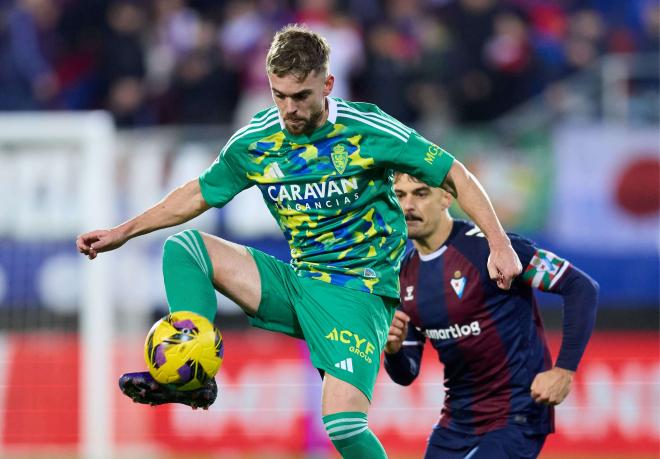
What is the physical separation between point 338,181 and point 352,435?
43.8 inches

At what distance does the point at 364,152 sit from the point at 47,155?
22.5ft

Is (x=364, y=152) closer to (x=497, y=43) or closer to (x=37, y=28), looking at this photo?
(x=497, y=43)

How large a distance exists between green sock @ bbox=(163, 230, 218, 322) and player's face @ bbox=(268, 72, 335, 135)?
0.69m

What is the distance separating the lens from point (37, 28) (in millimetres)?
15047

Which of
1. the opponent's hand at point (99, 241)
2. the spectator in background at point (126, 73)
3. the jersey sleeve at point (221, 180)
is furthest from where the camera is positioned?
the spectator in background at point (126, 73)

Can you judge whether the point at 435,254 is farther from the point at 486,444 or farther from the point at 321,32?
the point at 321,32

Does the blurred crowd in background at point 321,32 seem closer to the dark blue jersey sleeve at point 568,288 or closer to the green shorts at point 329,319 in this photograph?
the dark blue jersey sleeve at point 568,288

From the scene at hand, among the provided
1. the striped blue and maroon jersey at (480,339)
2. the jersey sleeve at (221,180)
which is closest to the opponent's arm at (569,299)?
the striped blue and maroon jersey at (480,339)

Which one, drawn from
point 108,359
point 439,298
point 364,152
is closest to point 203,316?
point 364,152

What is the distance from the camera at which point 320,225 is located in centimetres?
577

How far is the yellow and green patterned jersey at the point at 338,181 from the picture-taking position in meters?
5.66

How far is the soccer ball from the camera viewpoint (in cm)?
523

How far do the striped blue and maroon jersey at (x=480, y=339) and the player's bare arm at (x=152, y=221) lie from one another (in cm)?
139

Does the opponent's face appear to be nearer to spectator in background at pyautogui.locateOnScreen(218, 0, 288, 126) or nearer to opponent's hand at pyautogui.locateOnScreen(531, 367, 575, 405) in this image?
opponent's hand at pyautogui.locateOnScreen(531, 367, 575, 405)
